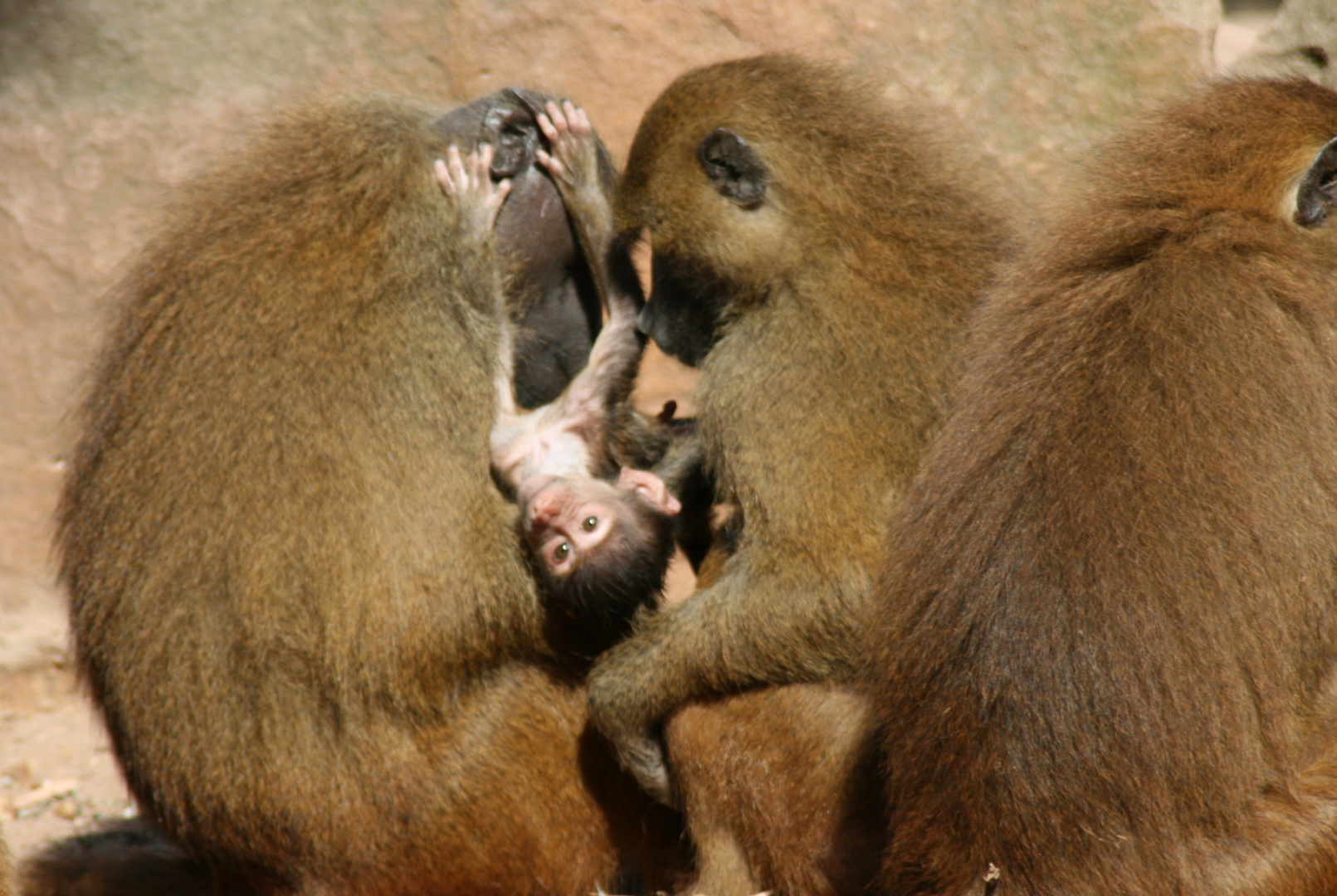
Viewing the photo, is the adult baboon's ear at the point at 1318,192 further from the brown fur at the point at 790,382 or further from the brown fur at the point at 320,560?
the brown fur at the point at 320,560

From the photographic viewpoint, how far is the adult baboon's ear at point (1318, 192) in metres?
3.31

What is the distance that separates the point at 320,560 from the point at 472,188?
112cm

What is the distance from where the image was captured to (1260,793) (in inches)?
115

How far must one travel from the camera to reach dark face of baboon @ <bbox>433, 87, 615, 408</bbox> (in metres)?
3.92

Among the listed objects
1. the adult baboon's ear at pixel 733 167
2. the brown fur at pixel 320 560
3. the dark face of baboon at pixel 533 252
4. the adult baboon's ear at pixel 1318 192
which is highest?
the adult baboon's ear at pixel 1318 192

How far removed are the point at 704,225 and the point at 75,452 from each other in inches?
75.3

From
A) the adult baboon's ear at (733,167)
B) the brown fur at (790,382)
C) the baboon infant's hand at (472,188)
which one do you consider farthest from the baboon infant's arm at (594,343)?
the adult baboon's ear at (733,167)

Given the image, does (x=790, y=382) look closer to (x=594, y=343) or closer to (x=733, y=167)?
(x=733, y=167)

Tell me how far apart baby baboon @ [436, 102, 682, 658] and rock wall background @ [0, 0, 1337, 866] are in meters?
1.84

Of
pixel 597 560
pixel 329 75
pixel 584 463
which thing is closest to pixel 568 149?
pixel 584 463

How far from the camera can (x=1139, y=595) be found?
9.36ft

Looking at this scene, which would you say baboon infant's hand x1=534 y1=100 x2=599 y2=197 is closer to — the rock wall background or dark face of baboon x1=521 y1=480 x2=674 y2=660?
dark face of baboon x1=521 y1=480 x2=674 y2=660

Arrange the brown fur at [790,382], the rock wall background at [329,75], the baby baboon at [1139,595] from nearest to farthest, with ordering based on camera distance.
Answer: the baby baboon at [1139,595] → the brown fur at [790,382] → the rock wall background at [329,75]

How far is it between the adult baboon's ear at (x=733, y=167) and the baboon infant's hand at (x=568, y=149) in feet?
1.27
